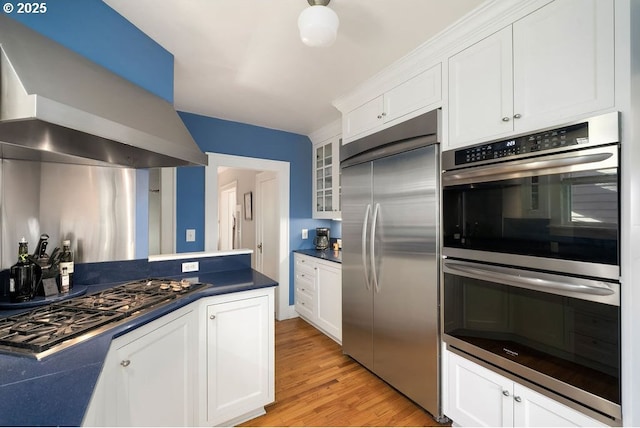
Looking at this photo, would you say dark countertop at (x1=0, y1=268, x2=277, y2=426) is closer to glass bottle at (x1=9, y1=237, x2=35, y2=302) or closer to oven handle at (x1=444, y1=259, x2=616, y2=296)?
glass bottle at (x1=9, y1=237, x2=35, y2=302)

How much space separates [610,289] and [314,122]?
9.76ft

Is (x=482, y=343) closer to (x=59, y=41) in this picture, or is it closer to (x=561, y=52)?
(x=561, y=52)

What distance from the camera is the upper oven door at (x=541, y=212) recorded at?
3.52 feet

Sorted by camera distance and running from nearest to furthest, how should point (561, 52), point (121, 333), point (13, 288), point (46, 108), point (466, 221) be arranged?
point (46, 108)
point (121, 333)
point (561, 52)
point (13, 288)
point (466, 221)

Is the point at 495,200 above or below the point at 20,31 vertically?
below

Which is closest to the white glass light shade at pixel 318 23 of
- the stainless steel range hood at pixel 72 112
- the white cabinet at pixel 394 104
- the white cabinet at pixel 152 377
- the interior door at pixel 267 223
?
the white cabinet at pixel 394 104

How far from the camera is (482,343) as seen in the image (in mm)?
1508

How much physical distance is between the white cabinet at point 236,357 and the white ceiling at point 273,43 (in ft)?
5.42

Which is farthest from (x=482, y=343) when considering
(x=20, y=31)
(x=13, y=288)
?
(x=20, y=31)

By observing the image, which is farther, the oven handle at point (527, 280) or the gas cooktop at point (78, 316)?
the oven handle at point (527, 280)

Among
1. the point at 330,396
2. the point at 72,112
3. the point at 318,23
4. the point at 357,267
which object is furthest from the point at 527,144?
the point at 330,396

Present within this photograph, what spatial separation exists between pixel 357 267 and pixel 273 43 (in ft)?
5.94

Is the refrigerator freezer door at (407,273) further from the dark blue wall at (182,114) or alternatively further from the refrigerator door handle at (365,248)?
the dark blue wall at (182,114)

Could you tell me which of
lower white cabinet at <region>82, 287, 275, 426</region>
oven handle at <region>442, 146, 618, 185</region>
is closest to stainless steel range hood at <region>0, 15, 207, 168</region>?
lower white cabinet at <region>82, 287, 275, 426</region>
